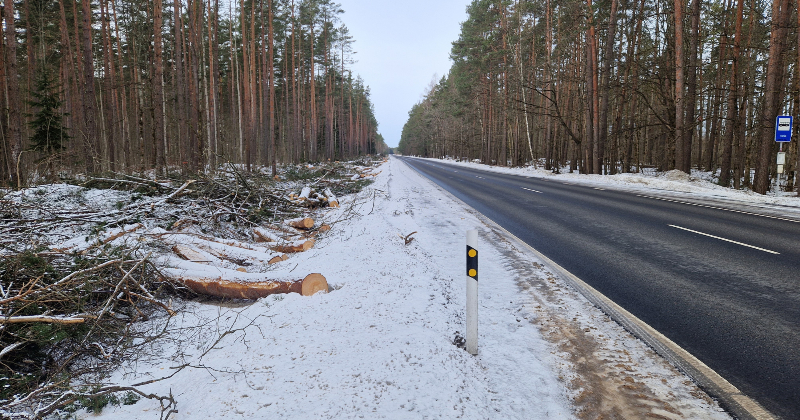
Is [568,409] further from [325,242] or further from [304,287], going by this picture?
[325,242]

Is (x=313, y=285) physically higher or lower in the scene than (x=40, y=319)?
lower

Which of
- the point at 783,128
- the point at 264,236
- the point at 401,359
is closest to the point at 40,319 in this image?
the point at 401,359

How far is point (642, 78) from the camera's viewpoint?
27922 mm

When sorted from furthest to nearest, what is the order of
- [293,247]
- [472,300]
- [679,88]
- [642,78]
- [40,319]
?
[642,78] → [679,88] → [293,247] → [472,300] → [40,319]

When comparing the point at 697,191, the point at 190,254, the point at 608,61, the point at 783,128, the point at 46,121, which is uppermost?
the point at 608,61

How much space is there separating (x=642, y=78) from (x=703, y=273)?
28.4 metres

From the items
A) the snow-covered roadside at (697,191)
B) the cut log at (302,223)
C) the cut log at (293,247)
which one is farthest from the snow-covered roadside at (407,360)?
the snow-covered roadside at (697,191)

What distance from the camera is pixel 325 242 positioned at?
7.30 m

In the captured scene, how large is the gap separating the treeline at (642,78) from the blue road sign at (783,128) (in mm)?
1069

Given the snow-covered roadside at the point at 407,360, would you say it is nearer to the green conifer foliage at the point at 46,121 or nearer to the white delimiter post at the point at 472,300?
the white delimiter post at the point at 472,300

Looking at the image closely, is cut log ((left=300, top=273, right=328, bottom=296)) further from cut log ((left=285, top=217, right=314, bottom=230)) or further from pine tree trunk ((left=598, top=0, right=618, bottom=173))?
pine tree trunk ((left=598, top=0, right=618, bottom=173))

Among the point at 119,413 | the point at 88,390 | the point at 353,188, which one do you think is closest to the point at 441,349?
the point at 119,413

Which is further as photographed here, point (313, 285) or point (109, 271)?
point (313, 285)

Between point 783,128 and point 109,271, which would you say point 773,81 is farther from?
point 109,271
